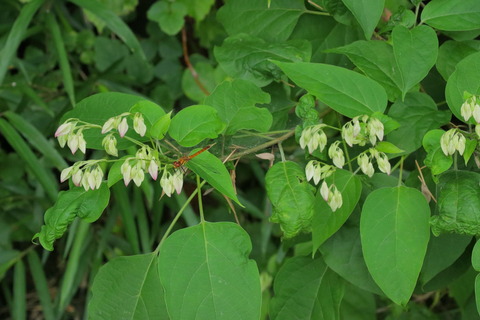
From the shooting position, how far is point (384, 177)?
1.06 m

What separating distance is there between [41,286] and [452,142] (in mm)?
A: 1504

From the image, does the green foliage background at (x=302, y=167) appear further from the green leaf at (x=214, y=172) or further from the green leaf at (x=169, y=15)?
the green leaf at (x=169, y=15)

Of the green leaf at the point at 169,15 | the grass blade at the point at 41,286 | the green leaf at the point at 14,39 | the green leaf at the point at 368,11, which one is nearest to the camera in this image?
the green leaf at the point at 368,11

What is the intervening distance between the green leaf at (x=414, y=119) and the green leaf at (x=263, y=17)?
0.31 m

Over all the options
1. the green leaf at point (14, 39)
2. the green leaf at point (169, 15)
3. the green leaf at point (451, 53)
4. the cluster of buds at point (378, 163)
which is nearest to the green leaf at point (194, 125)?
the cluster of buds at point (378, 163)

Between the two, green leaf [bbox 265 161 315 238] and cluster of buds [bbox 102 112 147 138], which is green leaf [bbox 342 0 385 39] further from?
cluster of buds [bbox 102 112 147 138]

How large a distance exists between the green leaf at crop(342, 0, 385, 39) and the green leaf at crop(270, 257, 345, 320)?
0.48 metres

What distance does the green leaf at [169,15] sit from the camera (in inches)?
71.1

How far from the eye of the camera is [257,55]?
1.12 metres

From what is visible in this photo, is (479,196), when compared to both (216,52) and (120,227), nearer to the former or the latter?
(216,52)

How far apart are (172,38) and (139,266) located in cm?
113

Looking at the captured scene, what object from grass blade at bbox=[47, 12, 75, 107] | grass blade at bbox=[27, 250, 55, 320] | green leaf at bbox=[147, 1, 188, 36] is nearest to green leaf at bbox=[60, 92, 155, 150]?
grass blade at bbox=[47, 12, 75, 107]

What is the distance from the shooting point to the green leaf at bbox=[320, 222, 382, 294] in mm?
1080

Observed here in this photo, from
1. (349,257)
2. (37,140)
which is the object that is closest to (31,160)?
(37,140)
